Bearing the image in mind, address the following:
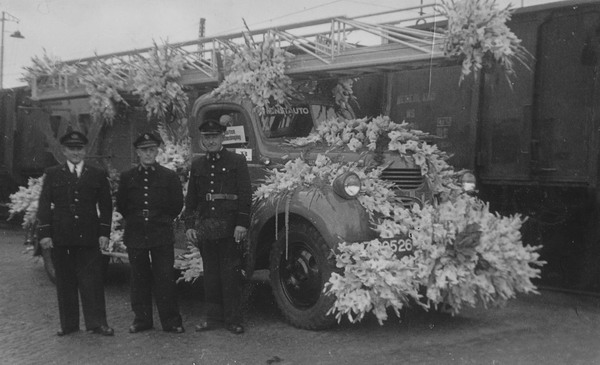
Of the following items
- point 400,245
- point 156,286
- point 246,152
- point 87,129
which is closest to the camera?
point 400,245

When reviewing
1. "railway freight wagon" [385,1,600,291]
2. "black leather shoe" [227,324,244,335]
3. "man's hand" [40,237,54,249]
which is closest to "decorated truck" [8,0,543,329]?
"black leather shoe" [227,324,244,335]

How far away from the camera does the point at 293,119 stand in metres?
6.66

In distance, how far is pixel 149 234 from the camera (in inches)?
227

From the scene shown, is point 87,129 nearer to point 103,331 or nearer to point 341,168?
point 103,331

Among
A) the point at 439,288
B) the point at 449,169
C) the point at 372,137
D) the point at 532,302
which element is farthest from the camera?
the point at 532,302

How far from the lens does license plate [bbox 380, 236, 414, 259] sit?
532 cm

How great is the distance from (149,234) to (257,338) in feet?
4.24

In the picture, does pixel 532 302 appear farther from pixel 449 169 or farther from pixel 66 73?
pixel 66 73

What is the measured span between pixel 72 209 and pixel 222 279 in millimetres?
1424

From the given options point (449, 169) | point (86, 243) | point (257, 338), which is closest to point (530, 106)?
point (449, 169)

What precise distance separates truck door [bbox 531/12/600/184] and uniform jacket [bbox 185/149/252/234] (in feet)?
12.9

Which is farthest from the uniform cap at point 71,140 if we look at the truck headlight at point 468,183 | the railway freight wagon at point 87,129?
the truck headlight at point 468,183

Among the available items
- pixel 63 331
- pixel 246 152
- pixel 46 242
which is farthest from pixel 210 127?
pixel 63 331

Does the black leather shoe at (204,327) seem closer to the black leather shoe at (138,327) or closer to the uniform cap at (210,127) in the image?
the black leather shoe at (138,327)
